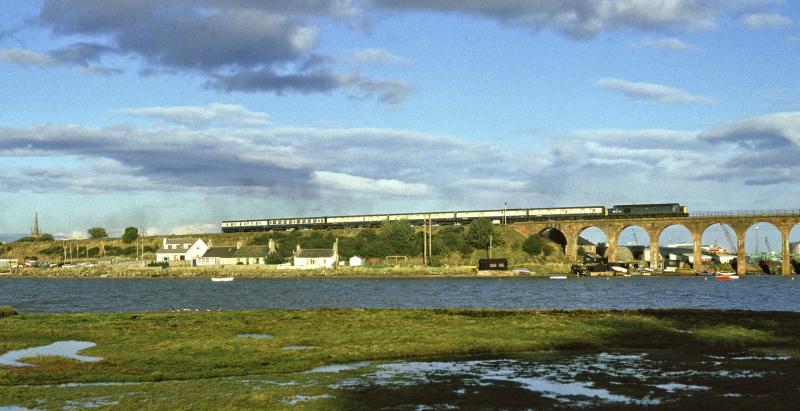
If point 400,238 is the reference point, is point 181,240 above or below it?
above

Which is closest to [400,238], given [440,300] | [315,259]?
[315,259]

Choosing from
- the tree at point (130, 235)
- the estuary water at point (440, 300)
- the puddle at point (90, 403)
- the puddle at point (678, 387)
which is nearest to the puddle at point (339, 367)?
the puddle at point (90, 403)

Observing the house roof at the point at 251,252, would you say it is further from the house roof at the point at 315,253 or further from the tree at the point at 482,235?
the tree at the point at 482,235

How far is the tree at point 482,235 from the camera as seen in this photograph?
131875 mm

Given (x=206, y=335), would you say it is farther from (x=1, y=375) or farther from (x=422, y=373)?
(x=422, y=373)

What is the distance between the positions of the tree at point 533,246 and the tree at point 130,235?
9995 cm

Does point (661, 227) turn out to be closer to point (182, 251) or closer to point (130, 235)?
point (182, 251)

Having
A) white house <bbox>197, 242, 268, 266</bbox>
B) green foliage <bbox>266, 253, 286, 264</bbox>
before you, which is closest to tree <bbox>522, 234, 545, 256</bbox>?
green foliage <bbox>266, 253, 286, 264</bbox>

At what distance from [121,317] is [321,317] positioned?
429 inches

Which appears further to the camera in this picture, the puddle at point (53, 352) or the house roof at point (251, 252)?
the house roof at point (251, 252)

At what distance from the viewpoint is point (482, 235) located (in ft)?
432

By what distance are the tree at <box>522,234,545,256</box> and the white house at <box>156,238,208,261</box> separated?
59595 millimetres

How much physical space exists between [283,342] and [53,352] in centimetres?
865

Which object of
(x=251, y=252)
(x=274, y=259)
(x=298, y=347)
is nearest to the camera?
(x=298, y=347)
